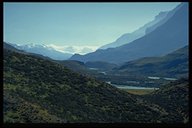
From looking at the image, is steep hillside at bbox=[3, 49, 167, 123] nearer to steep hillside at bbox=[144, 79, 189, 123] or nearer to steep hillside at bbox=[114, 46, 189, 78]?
steep hillside at bbox=[144, 79, 189, 123]

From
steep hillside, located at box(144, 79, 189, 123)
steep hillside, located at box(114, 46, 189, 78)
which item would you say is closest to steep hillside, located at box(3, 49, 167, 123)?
steep hillside, located at box(144, 79, 189, 123)

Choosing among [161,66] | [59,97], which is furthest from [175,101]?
[161,66]

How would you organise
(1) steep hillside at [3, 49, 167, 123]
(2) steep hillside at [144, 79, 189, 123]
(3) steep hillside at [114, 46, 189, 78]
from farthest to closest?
(3) steep hillside at [114, 46, 189, 78] → (2) steep hillside at [144, 79, 189, 123] → (1) steep hillside at [3, 49, 167, 123]

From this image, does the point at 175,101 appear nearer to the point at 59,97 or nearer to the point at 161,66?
the point at 59,97

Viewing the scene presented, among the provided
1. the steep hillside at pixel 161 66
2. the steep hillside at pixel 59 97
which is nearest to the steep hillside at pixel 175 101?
the steep hillside at pixel 59 97

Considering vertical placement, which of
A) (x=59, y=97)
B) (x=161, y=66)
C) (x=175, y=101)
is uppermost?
(x=161, y=66)
